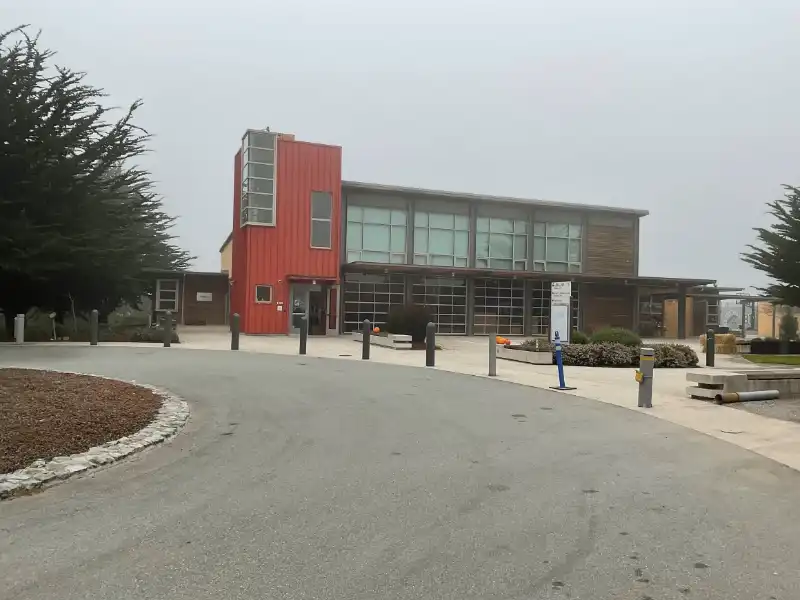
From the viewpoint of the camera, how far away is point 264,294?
1232 inches

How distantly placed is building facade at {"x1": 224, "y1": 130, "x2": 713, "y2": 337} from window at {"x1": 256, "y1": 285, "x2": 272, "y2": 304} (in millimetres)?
45

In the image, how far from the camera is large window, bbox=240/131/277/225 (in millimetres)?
31547

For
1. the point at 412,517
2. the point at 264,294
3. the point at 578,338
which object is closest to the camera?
the point at 412,517

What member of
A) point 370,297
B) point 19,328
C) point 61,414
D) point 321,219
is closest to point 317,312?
point 370,297

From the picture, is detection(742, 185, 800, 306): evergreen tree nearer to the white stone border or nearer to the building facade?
the building facade

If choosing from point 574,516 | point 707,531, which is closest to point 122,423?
point 574,516

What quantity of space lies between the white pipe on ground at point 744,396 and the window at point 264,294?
74.1 feet

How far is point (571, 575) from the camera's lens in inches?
156

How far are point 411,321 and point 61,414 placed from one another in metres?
17.5

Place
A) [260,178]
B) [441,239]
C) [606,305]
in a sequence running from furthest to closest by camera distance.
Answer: [606,305] < [441,239] < [260,178]

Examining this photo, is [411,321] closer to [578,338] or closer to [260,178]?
[578,338]

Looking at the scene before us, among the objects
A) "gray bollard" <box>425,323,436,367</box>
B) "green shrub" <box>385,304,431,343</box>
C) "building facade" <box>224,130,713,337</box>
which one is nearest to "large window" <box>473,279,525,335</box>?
"building facade" <box>224,130,713,337</box>

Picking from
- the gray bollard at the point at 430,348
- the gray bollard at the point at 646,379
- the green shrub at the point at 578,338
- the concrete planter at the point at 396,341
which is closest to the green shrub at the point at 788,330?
the green shrub at the point at 578,338

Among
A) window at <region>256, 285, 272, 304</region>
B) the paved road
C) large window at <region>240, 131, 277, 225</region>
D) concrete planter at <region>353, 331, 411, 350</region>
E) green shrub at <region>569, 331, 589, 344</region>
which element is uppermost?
large window at <region>240, 131, 277, 225</region>
